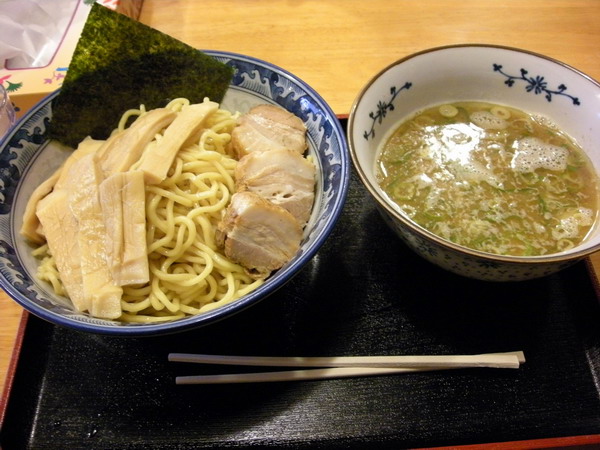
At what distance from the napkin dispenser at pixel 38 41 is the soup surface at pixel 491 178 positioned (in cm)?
177

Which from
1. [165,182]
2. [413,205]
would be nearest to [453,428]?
[413,205]

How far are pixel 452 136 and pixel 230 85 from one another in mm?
879

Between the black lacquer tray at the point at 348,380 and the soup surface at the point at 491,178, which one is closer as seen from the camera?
the black lacquer tray at the point at 348,380

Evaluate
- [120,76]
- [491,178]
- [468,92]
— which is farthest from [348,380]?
[120,76]

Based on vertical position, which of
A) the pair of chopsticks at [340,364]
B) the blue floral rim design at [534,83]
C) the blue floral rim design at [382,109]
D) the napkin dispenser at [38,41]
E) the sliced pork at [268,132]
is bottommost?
the pair of chopsticks at [340,364]

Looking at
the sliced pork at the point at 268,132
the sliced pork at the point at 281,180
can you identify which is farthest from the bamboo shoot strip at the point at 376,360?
the sliced pork at the point at 268,132

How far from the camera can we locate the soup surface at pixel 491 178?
1.39m

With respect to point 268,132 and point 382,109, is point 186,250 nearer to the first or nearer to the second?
point 268,132

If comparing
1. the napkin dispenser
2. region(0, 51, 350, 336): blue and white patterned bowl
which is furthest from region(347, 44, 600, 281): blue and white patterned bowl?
the napkin dispenser

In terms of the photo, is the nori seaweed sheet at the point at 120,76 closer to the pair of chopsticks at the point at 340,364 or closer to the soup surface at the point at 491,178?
the soup surface at the point at 491,178

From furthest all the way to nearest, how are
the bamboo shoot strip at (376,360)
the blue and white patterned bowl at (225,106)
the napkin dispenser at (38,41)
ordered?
1. the napkin dispenser at (38,41)
2. the bamboo shoot strip at (376,360)
3. the blue and white patterned bowl at (225,106)

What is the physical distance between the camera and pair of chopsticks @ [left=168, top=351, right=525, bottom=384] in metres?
1.30

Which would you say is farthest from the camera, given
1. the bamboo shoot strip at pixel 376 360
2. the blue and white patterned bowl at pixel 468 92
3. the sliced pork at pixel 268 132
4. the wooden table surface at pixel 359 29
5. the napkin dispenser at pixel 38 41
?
the wooden table surface at pixel 359 29

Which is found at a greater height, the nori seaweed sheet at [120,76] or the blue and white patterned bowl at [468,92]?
the blue and white patterned bowl at [468,92]
